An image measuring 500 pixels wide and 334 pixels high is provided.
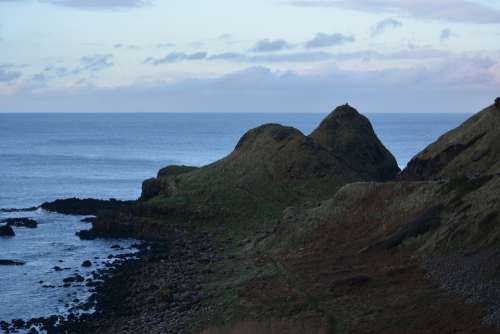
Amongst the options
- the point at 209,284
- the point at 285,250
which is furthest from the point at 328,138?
the point at 209,284

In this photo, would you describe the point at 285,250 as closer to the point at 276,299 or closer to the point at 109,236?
the point at 276,299

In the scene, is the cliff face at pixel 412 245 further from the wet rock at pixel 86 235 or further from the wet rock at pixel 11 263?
the wet rock at pixel 86 235

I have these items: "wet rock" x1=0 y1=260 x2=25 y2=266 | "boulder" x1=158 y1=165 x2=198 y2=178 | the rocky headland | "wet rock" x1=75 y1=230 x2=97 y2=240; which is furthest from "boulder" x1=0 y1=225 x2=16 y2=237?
"boulder" x1=158 y1=165 x2=198 y2=178

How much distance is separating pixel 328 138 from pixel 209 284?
5014 centimetres

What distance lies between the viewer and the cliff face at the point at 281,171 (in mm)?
92562

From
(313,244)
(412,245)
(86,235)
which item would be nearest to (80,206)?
(86,235)

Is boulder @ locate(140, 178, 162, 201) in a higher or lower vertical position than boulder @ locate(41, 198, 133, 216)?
higher

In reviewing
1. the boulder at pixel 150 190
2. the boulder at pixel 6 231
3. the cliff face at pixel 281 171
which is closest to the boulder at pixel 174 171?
the cliff face at pixel 281 171

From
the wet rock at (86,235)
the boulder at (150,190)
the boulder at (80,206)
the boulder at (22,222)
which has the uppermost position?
the boulder at (150,190)

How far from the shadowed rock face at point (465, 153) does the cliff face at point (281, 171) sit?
1071 centimetres

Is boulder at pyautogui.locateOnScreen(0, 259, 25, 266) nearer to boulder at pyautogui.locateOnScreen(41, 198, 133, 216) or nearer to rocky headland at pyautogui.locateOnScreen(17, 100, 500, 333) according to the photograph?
rocky headland at pyautogui.locateOnScreen(17, 100, 500, 333)

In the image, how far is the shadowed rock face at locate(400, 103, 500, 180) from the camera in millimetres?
77188

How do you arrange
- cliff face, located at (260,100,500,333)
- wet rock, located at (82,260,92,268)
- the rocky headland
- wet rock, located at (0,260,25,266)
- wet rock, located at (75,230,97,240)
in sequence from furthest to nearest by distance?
wet rock, located at (75,230,97,240) → wet rock, located at (0,260,25,266) → wet rock, located at (82,260,92,268) → the rocky headland → cliff face, located at (260,100,500,333)

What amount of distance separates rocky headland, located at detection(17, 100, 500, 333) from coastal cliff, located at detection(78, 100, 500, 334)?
0.46 feet
